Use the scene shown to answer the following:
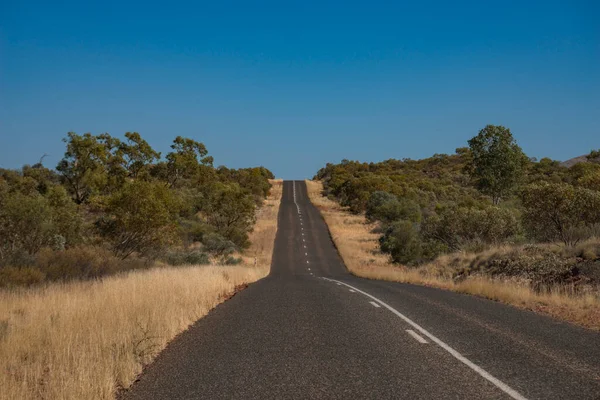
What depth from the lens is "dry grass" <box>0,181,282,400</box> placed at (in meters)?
5.27

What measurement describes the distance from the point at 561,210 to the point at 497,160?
660 inches

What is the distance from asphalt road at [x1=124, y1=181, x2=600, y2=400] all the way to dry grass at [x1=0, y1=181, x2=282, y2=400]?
0.37m

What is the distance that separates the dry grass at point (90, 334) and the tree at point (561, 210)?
1974 centimetres

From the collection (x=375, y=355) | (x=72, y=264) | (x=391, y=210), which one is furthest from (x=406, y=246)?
(x=375, y=355)

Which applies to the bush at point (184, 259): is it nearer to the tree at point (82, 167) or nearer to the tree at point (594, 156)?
the tree at point (82, 167)

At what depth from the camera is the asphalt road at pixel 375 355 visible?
5.37 meters

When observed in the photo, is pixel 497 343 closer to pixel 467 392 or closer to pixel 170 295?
pixel 467 392

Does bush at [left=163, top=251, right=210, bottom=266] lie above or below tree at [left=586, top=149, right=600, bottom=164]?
below

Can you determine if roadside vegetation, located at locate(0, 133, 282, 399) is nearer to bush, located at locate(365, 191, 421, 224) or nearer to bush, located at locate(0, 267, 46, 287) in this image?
bush, located at locate(0, 267, 46, 287)

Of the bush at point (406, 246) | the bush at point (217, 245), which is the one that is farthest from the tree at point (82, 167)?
the bush at point (406, 246)

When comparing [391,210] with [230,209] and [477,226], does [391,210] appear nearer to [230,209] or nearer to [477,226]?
[230,209]

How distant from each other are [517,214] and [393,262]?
13112 millimetres

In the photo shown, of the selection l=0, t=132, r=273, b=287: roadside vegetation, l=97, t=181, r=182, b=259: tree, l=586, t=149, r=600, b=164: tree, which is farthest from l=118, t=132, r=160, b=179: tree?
l=586, t=149, r=600, b=164: tree

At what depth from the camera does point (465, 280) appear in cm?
2141
